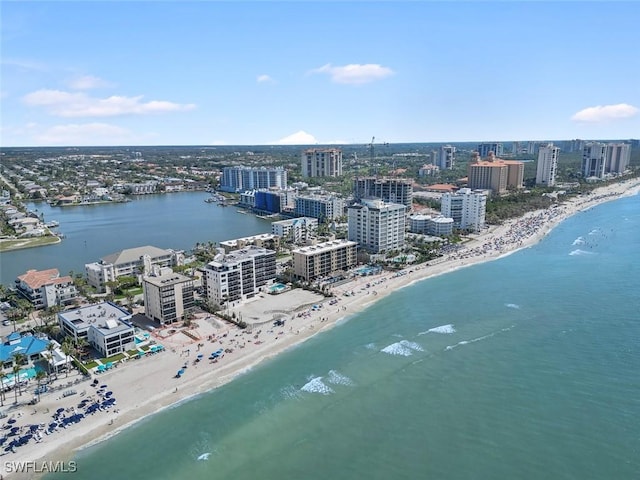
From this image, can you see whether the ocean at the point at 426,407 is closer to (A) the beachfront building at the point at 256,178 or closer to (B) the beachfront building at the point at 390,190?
(B) the beachfront building at the point at 390,190

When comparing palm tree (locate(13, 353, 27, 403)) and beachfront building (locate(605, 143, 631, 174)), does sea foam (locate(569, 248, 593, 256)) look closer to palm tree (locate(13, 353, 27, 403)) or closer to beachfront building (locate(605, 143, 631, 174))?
palm tree (locate(13, 353, 27, 403))

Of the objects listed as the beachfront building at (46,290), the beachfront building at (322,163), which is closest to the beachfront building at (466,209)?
the beachfront building at (46,290)

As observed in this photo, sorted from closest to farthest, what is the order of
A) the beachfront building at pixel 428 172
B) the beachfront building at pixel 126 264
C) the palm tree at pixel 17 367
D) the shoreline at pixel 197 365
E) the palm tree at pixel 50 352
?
the shoreline at pixel 197 365 → the palm tree at pixel 17 367 → the palm tree at pixel 50 352 → the beachfront building at pixel 126 264 → the beachfront building at pixel 428 172

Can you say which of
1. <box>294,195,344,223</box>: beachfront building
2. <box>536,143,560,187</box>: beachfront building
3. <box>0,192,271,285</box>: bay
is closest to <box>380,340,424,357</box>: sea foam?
<box>0,192,271,285</box>: bay

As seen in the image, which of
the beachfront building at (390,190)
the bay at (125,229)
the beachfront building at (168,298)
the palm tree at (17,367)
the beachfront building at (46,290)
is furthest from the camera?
the beachfront building at (390,190)

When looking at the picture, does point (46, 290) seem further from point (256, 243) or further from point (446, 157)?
point (446, 157)

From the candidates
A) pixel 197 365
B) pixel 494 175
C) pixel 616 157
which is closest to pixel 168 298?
pixel 197 365
